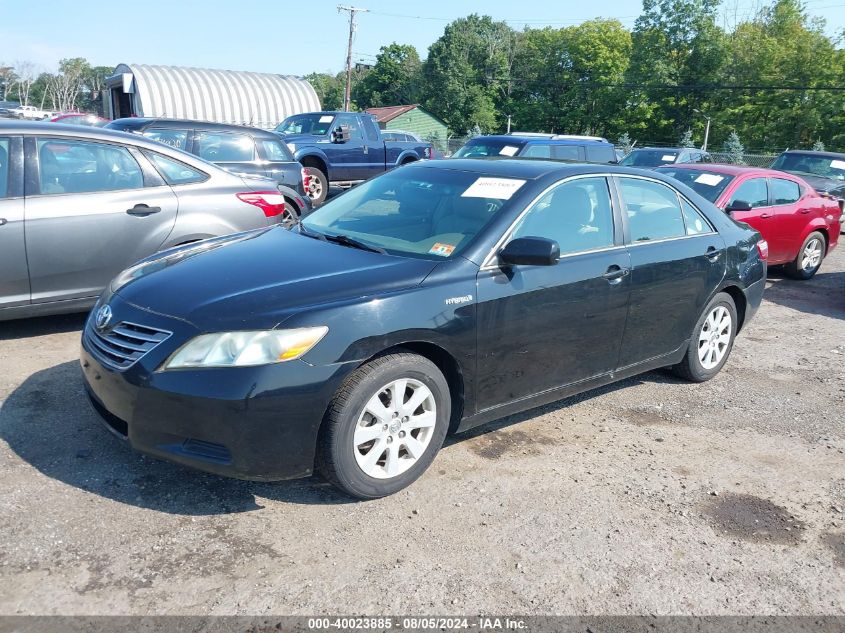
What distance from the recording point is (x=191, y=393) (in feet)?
10.3

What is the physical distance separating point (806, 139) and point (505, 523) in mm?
54228

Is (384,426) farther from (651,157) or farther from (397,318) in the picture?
(651,157)

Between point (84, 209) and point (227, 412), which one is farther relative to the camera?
point (84, 209)

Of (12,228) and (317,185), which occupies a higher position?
(12,228)

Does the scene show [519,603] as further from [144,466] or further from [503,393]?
[144,466]

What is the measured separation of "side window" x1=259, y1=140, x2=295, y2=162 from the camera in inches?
413

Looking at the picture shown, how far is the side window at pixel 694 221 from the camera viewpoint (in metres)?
5.23

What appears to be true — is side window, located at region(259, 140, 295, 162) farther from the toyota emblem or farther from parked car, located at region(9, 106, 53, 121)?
parked car, located at region(9, 106, 53, 121)

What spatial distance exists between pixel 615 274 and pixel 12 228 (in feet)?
13.4

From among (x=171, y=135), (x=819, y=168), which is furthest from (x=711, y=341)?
(x=819, y=168)

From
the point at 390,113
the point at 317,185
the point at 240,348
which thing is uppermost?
the point at 390,113

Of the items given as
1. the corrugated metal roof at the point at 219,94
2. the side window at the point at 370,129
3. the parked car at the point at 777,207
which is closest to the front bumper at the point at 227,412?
the parked car at the point at 777,207

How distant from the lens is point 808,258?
10.2 m

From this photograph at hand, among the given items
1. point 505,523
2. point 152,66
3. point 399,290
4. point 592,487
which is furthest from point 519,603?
point 152,66
